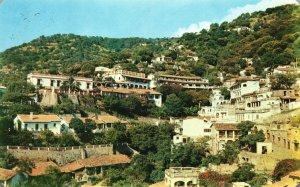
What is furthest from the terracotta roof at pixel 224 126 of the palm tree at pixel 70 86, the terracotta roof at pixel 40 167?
the palm tree at pixel 70 86

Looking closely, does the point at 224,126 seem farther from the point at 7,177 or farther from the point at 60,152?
the point at 7,177

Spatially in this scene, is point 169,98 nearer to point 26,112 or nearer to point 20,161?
point 26,112

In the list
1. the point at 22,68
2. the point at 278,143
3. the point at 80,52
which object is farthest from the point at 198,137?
the point at 80,52

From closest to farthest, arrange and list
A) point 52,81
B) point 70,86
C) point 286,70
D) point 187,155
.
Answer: point 187,155, point 286,70, point 70,86, point 52,81

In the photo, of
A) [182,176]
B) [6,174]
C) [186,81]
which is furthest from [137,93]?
[6,174]

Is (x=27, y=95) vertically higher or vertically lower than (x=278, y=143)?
higher

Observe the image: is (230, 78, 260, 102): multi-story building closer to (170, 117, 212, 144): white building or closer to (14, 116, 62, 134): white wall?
(170, 117, 212, 144): white building
